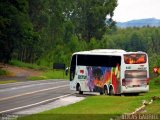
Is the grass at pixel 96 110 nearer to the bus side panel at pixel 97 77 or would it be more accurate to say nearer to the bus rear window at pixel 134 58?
the bus rear window at pixel 134 58

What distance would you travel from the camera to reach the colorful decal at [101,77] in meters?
37.1

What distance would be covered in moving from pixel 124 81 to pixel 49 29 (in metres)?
69.4

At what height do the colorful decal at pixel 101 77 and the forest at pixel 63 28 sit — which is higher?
the forest at pixel 63 28

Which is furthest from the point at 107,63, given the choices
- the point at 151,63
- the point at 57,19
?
the point at 57,19

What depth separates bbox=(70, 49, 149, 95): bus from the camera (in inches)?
1441

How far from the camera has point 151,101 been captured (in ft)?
90.2

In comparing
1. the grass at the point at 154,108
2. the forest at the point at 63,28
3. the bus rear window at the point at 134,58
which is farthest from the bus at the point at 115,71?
the forest at the point at 63,28

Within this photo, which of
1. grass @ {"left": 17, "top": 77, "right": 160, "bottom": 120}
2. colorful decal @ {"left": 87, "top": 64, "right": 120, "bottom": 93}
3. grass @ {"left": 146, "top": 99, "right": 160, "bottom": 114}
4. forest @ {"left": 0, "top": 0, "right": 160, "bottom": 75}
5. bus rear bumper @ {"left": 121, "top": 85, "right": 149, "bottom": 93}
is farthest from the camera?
forest @ {"left": 0, "top": 0, "right": 160, "bottom": 75}

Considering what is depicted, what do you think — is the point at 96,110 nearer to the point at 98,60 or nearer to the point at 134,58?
the point at 134,58

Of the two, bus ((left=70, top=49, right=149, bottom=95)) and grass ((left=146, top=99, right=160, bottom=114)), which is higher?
bus ((left=70, top=49, right=149, bottom=95))

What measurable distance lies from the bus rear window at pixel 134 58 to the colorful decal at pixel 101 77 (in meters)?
0.82

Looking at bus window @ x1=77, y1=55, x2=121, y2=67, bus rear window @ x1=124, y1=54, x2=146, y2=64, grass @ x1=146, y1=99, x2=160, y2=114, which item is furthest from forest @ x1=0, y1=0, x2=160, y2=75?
grass @ x1=146, y1=99, x2=160, y2=114

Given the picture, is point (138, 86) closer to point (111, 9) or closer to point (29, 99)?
point (29, 99)

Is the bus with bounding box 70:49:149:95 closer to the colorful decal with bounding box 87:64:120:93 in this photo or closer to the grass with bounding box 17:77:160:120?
the colorful decal with bounding box 87:64:120:93
